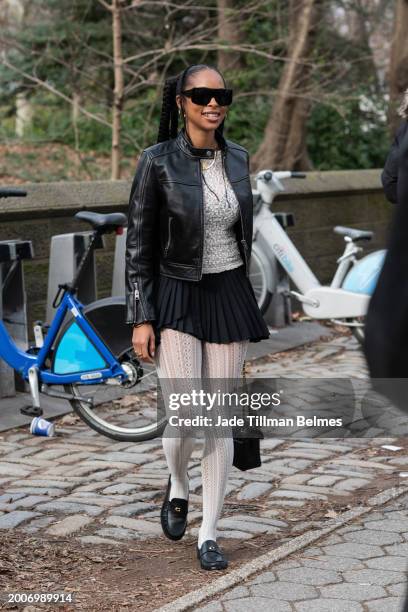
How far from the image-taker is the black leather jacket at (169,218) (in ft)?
14.2

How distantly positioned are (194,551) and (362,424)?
254cm

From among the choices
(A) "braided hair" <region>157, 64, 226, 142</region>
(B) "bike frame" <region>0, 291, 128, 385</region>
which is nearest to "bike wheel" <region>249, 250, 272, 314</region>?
(B) "bike frame" <region>0, 291, 128, 385</region>

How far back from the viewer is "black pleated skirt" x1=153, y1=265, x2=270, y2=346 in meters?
4.39

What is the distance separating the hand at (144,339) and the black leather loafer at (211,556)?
75cm

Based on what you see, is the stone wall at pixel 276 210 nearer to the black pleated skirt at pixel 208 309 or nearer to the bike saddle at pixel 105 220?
the bike saddle at pixel 105 220

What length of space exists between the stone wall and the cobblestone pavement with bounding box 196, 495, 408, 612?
4177 millimetres

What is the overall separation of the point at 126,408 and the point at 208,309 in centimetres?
299

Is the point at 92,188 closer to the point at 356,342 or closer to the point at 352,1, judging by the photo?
the point at 356,342

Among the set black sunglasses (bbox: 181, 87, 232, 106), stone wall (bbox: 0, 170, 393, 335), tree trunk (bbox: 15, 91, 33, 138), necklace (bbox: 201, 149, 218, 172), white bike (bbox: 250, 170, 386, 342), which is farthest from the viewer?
tree trunk (bbox: 15, 91, 33, 138)

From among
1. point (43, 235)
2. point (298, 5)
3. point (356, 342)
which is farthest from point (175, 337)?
point (298, 5)

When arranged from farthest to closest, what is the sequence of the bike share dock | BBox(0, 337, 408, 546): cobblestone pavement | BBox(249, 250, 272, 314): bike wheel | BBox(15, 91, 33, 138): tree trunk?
BBox(15, 91, 33, 138): tree trunk < BBox(249, 250, 272, 314): bike wheel < the bike share dock < BBox(0, 337, 408, 546): cobblestone pavement

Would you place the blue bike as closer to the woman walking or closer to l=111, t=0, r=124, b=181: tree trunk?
the woman walking

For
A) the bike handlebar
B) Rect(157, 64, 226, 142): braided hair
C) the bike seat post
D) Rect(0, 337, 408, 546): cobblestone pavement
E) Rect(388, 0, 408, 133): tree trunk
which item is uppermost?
Rect(388, 0, 408, 133): tree trunk

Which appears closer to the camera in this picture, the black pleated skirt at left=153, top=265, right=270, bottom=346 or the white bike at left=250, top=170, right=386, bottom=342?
the black pleated skirt at left=153, top=265, right=270, bottom=346
